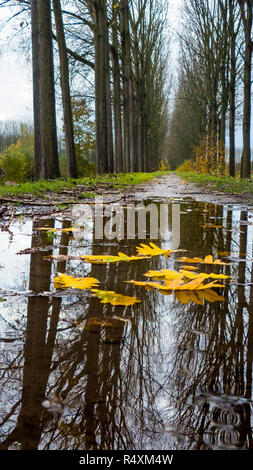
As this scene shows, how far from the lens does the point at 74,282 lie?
151 cm

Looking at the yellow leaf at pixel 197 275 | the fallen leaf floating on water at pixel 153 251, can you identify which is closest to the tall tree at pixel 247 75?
the fallen leaf floating on water at pixel 153 251

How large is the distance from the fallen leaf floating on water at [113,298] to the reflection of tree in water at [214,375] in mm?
172

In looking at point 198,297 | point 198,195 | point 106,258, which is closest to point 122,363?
point 198,297

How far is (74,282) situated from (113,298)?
23 centimetres

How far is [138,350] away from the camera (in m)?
0.93

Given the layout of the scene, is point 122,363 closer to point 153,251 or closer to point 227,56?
point 153,251

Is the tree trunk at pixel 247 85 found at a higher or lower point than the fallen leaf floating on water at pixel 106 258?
higher

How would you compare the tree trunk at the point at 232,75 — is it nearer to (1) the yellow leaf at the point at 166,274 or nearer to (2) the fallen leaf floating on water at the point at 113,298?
(1) the yellow leaf at the point at 166,274

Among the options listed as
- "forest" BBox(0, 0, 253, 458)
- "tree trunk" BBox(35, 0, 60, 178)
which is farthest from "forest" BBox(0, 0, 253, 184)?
"forest" BBox(0, 0, 253, 458)

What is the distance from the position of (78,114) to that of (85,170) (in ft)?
19.0

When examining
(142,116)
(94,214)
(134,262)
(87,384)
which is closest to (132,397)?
(87,384)

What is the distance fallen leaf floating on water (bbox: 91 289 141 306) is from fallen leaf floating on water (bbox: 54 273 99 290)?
85 millimetres

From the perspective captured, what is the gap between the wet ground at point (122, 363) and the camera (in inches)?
24.8
